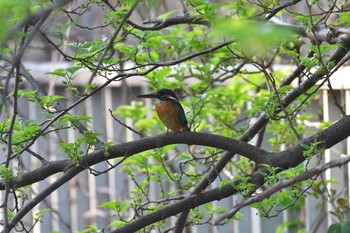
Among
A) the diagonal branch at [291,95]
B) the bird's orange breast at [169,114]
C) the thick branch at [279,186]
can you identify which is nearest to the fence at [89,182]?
the bird's orange breast at [169,114]

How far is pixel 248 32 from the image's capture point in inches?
38.1

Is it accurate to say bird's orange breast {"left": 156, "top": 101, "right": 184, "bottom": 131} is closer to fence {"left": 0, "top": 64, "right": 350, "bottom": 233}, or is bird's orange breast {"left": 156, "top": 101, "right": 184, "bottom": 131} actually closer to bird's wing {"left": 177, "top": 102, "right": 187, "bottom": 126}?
bird's wing {"left": 177, "top": 102, "right": 187, "bottom": 126}

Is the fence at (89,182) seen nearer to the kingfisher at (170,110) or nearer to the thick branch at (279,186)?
the kingfisher at (170,110)

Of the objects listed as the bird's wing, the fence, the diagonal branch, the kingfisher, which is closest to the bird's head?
the kingfisher

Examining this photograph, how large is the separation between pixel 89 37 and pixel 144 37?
326 cm

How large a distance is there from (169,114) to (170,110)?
2cm

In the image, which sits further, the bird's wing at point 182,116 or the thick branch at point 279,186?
the bird's wing at point 182,116

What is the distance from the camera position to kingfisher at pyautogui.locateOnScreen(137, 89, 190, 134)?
2.97m

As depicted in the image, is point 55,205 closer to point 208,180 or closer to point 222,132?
point 222,132

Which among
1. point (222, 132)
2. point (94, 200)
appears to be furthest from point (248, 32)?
point (94, 200)

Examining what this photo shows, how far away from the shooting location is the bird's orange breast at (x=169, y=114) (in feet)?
9.81

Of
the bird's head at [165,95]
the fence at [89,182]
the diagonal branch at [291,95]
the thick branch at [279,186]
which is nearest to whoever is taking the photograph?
the thick branch at [279,186]

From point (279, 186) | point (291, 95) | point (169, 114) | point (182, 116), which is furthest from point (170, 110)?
point (279, 186)

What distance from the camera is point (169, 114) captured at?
9.96 feet
